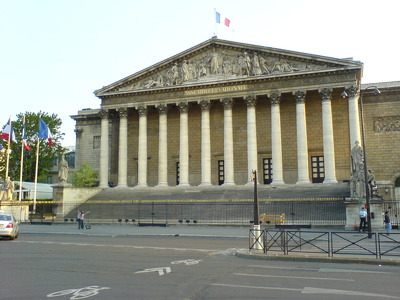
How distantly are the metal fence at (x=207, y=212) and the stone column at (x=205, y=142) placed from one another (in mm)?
7279

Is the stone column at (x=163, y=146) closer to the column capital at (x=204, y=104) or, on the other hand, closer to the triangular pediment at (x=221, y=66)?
the triangular pediment at (x=221, y=66)

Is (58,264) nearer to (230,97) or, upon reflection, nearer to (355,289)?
(355,289)

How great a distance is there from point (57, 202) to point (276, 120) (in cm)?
2267

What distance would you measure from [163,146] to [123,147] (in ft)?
16.2

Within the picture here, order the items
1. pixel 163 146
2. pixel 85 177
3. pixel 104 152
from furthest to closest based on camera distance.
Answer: pixel 85 177 → pixel 104 152 → pixel 163 146

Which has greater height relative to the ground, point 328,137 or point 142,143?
point 142,143

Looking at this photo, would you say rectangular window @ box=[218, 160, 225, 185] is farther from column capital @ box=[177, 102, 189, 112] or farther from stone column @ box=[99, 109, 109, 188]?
stone column @ box=[99, 109, 109, 188]

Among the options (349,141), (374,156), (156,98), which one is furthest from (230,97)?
(374,156)

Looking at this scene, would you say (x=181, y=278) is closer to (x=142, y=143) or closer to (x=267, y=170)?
(x=267, y=170)

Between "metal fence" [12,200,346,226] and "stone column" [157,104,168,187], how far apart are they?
704 centimetres

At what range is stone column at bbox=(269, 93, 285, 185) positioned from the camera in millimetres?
40781

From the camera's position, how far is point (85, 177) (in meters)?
49.4

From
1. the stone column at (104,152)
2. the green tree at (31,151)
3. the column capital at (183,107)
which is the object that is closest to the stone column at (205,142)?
the column capital at (183,107)

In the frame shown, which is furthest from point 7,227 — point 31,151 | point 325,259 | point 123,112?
point 31,151
